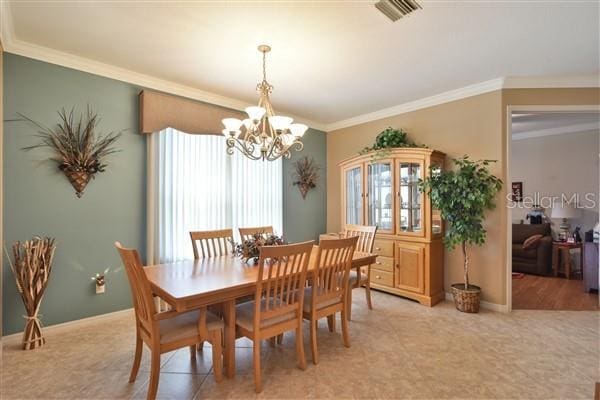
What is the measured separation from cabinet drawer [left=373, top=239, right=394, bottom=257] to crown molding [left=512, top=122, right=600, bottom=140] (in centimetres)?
419

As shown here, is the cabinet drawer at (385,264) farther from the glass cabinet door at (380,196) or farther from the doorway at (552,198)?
the doorway at (552,198)

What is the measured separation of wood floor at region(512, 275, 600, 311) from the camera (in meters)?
3.59

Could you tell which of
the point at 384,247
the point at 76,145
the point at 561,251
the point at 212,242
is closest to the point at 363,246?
the point at 384,247

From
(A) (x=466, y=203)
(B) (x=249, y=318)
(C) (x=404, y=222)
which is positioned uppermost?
(A) (x=466, y=203)

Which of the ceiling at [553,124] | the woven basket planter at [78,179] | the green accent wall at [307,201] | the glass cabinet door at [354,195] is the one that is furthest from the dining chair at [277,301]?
the ceiling at [553,124]

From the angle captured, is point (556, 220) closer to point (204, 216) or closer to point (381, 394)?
point (381, 394)

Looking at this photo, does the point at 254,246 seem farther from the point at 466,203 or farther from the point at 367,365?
the point at 466,203

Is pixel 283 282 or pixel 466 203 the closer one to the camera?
pixel 283 282

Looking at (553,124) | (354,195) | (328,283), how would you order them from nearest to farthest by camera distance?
(328,283), (354,195), (553,124)

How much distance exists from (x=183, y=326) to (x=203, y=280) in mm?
309

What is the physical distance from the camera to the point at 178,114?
11.4 feet

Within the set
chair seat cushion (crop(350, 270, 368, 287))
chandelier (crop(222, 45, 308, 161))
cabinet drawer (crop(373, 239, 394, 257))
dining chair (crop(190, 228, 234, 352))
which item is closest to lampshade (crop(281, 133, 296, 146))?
chandelier (crop(222, 45, 308, 161))

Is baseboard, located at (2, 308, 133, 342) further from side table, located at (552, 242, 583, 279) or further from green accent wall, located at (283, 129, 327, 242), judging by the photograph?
side table, located at (552, 242, 583, 279)

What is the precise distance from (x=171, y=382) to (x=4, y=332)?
172 cm
